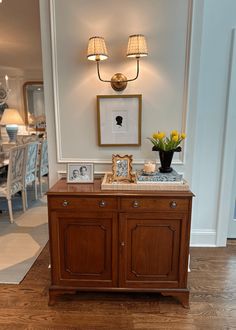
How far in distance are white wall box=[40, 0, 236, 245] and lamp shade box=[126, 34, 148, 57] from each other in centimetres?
20

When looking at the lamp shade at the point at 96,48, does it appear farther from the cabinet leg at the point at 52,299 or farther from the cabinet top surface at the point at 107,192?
the cabinet leg at the point at 52,299

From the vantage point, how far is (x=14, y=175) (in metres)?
3.51

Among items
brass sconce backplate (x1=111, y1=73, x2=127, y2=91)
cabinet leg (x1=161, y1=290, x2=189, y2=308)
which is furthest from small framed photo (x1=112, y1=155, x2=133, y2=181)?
cabinet leg (x1=161, y1=290, x2=189, y2=308)

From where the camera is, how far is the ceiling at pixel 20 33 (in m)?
2.93

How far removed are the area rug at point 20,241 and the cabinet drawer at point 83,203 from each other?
976 mm

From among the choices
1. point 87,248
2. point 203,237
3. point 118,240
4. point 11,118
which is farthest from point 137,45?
point 11,118

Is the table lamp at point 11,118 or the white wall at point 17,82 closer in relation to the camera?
the table lamp at point 11,118

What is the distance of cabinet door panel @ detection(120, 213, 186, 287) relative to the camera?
1.80 meters

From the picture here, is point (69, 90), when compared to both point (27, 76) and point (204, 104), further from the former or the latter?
point (27, 76)

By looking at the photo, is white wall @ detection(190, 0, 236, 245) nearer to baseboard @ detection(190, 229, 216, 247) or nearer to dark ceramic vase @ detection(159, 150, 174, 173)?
baseboard @ detection(190, 229, 216, 247)

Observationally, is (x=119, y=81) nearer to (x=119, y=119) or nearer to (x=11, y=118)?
(x=119, y=119)

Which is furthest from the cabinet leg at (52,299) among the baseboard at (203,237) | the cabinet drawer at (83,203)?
the baseboard at (203,237)

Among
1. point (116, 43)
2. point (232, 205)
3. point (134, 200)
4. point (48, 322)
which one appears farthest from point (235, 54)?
point (48, 322)

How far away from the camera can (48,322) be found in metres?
1.75
